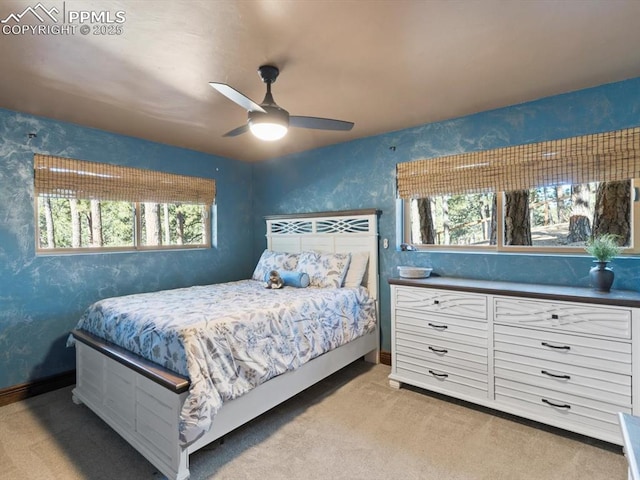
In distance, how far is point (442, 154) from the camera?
3.17 metres

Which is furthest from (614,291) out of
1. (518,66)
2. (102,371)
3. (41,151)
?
(41,151)

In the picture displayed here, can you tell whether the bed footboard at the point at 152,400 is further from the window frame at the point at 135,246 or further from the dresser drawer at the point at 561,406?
the dresser drawer at the point at 561,406

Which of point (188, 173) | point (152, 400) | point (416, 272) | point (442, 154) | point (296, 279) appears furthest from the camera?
point (188, 173)

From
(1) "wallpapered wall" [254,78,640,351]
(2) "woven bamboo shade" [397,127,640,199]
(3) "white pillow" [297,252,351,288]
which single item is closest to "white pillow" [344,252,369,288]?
(3) "white pillow" [297,252,351,288]

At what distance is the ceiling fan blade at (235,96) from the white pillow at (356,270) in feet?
6.47

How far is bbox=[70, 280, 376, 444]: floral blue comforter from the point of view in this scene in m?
1.86

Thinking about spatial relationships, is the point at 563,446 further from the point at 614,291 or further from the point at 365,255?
the point at 365,255

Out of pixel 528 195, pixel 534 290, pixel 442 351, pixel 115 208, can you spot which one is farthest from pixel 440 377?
pixel 115 208

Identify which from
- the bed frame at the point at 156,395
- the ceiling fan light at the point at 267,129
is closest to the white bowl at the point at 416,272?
the bed frame at the point at 156,395

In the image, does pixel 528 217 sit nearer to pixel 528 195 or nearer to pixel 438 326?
pixel 528 195

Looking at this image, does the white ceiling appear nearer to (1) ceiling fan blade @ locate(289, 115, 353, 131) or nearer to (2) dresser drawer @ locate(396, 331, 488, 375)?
(1) ceiling fan blade @ locate(289, 115, 353, 131)

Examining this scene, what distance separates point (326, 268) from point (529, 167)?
203cm

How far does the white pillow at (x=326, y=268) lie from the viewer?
3.38 m

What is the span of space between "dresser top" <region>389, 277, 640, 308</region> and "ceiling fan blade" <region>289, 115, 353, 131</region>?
4.74 feet
